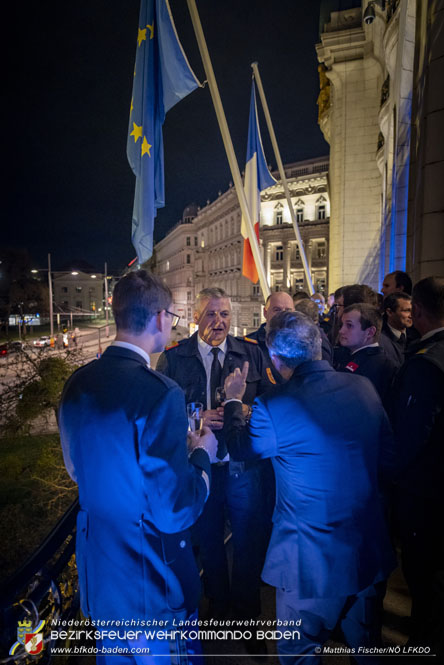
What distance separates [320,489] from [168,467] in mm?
893

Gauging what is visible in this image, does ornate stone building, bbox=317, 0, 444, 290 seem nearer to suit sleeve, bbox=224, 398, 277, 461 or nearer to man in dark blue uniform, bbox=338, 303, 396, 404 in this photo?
man in dark blue uniform, bbox=338, 303, 396, 404

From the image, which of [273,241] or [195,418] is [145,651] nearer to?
[195,418]

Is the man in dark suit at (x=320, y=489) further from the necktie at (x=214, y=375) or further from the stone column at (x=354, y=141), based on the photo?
the stone column at (x=354, y=141)

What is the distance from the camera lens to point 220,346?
3.48 m

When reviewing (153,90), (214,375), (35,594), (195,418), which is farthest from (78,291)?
(35,594)

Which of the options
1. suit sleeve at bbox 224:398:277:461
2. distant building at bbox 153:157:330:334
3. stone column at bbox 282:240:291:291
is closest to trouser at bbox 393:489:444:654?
suit sleeve at bbox 224:398:277:461

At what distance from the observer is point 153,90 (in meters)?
5.82

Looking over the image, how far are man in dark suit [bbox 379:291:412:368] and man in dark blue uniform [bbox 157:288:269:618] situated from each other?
6.91 ft

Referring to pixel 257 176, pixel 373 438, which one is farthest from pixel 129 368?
pixel 257 176

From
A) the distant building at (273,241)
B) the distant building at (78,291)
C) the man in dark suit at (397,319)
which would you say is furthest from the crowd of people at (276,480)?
the distant building at (78,291)

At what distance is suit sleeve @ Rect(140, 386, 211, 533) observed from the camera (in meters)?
1.57

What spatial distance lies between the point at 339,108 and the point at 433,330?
1684cm

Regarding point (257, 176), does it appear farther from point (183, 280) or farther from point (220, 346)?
point (183, 280)

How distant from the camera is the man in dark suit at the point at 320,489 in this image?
6.41 feet
